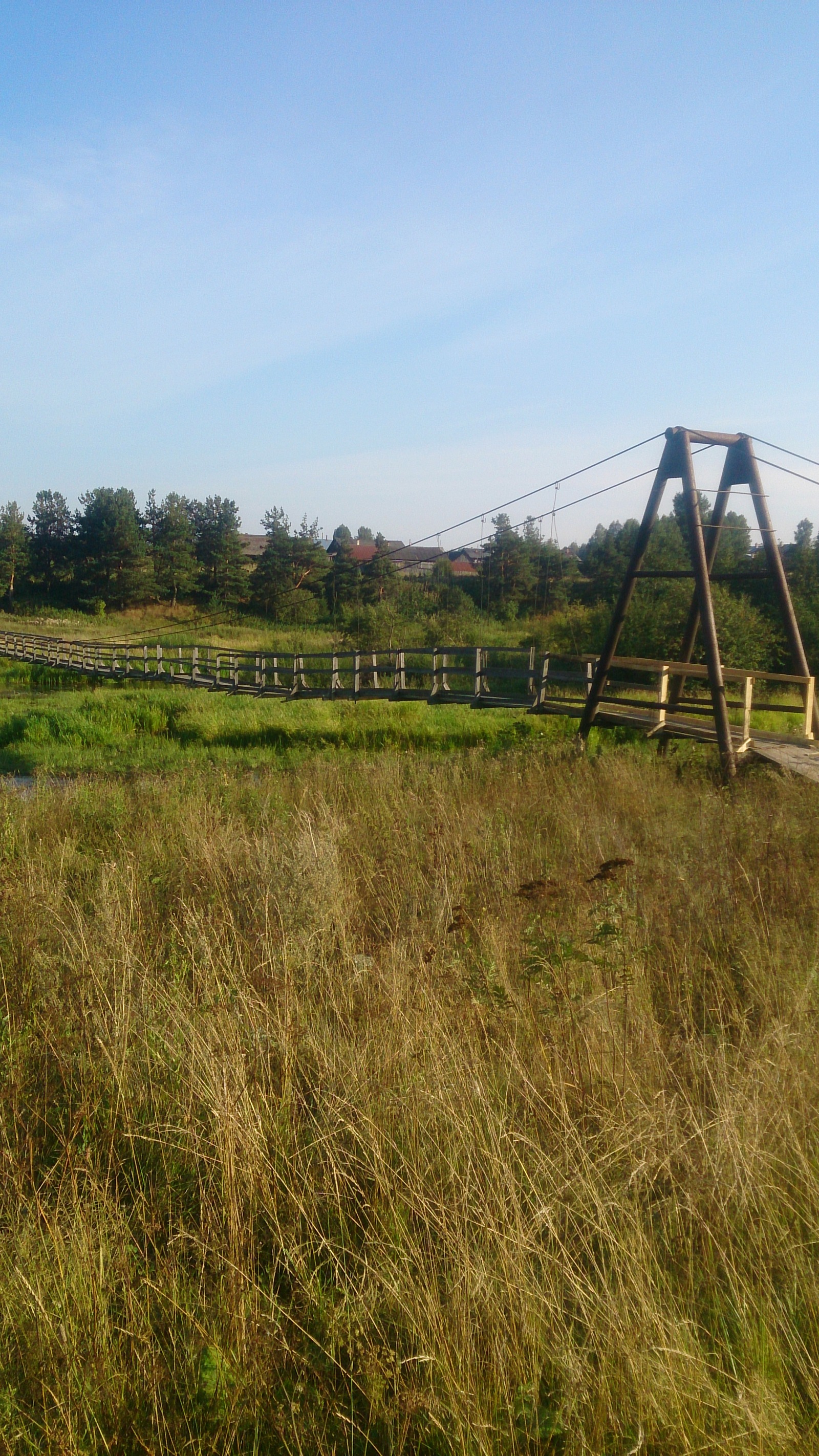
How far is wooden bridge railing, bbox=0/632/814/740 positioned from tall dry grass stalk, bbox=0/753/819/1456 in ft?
15.1

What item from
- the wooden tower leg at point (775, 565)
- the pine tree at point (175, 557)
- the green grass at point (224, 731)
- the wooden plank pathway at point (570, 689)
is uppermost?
the pine tree at point (175, 557)

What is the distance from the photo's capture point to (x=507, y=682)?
101 ft

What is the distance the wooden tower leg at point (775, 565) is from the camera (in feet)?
28.3

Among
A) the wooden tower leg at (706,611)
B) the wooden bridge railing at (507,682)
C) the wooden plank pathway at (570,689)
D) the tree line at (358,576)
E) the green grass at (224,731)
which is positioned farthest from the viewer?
the tree line at (358,576)

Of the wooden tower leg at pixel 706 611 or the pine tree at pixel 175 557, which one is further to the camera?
the pine tree at pixel 175 557

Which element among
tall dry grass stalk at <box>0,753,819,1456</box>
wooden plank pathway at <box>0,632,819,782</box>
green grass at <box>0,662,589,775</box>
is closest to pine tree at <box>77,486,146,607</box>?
wooden plank pathway at <box>0,632,819,782</box>

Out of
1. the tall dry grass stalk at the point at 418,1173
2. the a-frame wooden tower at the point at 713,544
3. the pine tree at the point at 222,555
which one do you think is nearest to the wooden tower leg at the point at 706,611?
the a-frame wooden tower at the point at 713,544

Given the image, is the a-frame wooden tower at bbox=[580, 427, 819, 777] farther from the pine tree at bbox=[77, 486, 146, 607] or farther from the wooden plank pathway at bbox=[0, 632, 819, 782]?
the pine tree at bbox=[77, 486, 146, 607]

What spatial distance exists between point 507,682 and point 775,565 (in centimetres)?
2194

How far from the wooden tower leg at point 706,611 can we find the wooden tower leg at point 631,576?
0.13m

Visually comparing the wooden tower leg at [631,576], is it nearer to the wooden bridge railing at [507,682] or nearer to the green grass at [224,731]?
the wooden bridge railing at [507,682]

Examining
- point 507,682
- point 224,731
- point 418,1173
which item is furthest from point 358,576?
point 418,1173

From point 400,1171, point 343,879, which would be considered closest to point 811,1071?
point 400,1171

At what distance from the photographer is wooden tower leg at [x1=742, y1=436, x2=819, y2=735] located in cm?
864
